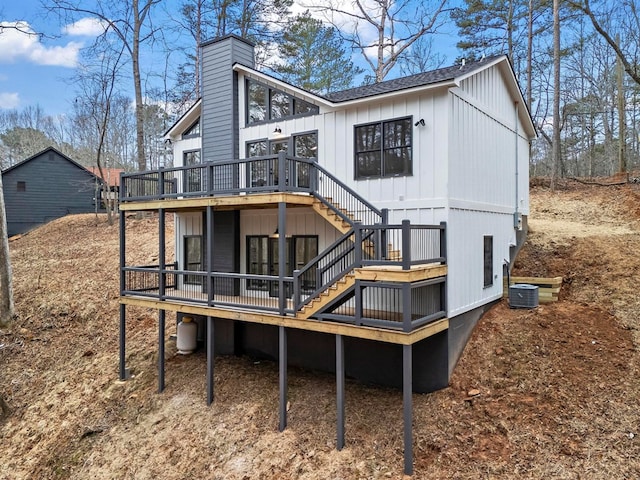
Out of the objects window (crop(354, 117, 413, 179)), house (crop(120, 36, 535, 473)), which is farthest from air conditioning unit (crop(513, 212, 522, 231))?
window (crop(354, 117, 413, 179))

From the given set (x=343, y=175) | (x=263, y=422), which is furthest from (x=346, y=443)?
(x=343, y=175)

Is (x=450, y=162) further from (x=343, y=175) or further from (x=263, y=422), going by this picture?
(x=263, y=422)

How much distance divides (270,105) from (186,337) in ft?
22.8

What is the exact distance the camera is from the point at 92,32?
21719mm

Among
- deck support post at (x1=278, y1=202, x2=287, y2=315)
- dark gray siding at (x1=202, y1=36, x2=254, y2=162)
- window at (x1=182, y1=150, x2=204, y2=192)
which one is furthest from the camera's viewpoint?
window at (x1=182, y1=150, x2=204, y2=192)

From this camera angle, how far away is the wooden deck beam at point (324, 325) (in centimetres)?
769

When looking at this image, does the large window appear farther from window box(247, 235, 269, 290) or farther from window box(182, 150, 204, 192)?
window box(182, 150, 204, 192)

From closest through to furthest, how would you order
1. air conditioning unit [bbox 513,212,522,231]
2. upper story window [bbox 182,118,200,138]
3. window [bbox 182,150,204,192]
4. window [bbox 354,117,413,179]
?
window [bbox 354,117,413,179]
window [bbox 182,150,204,192]
air conditioning unit [bbox 513,212,522,231]
upper story window [bbox 182,118,200,138]

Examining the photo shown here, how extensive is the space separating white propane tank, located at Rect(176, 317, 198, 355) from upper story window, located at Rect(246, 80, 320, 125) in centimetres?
600

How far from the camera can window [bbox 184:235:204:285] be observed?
12945 mm

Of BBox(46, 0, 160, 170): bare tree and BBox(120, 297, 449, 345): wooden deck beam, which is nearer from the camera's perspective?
BBox(120, 297, 449, 345): wooden deck beam

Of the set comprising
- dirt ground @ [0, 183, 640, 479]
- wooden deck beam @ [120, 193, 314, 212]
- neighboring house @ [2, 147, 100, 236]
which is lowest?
dirt ground @ [0, 183, 640, 479]

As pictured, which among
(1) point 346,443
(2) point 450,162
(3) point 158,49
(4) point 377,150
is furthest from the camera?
(3) point 158,49

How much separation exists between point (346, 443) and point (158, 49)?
22390mm
